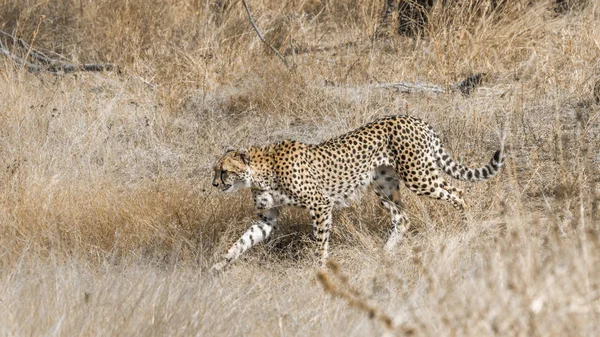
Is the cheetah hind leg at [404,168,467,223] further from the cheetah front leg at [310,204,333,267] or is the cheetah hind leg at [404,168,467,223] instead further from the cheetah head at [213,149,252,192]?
the cheetah head at [213,149,252,192]

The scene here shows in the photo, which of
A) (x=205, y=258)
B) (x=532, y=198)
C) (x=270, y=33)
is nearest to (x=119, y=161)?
(x=205, y=258)

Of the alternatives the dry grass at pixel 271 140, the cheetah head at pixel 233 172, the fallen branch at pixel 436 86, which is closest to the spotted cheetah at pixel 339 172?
the cheetah head at pixel 233 172

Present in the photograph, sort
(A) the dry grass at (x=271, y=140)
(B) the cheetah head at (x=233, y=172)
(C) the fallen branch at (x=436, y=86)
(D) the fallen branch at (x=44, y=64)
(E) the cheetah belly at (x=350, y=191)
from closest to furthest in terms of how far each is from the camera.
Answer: (A) the dry grass at (x=271, y=140) < (B) the cheetah head at (x=233, y=172) < (E) the cheetah belly at (x=350, y=191) < (C) the fallen branch at (x=436, y=86) < (D) the fallen branch at (x=44, y=64)

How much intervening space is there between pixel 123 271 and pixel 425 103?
348cm

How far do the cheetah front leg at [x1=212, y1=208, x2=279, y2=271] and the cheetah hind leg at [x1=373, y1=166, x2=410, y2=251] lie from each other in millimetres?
710

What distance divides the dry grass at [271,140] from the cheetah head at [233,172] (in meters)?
0.43

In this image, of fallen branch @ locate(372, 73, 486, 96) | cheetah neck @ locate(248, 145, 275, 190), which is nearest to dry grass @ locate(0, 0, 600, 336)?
fallen branch @ locate(372, 73, 486, 96)

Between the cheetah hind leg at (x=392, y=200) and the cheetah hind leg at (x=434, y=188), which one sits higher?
the cheetah hind leg at (x=434, y=188)

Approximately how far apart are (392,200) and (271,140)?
1.96 m

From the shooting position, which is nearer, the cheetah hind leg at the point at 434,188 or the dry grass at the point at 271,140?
the dry grass at the point at 271,140

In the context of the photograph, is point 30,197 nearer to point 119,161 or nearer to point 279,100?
point 119,161

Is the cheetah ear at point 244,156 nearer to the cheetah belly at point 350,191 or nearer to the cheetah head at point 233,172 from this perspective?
Result: the cheetah head at point 233,172

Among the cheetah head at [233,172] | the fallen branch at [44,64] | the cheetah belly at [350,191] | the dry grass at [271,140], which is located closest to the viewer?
the dry grass at [271,140]

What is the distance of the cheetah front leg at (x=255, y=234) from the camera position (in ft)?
20.2
